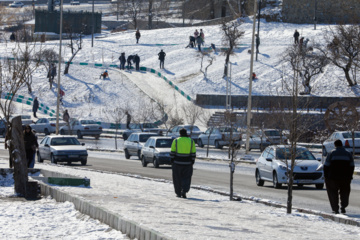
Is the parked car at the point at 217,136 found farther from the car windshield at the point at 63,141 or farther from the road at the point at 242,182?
the car windshield at the point at 63,141

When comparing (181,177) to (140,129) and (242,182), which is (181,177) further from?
(140,129)

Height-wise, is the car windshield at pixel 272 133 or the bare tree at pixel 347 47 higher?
the bare tree at pixel 347 47

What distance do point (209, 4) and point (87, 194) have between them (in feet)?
303

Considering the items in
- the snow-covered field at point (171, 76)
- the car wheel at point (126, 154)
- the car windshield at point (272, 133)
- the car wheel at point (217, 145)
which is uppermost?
the snow-covered field at point (171, 76)

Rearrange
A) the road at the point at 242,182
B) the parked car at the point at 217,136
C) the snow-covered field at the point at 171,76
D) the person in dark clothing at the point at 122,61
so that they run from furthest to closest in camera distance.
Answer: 1. the person in dark clothing at the point at 122,61
2. the snow-covered field at the point at 171,76
3. the parked car at the point at 217,136
4. the road at the point at 242,182

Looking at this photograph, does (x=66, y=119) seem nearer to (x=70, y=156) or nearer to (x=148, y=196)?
(x=70, y=156)

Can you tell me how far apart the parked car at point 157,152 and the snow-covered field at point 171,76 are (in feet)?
92.4

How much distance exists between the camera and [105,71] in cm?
7431

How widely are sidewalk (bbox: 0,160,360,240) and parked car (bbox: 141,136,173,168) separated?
1225 cm

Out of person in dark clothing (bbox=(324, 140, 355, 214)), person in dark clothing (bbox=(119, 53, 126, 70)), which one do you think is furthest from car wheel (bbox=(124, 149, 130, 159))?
person in dark clothing (bbox=(119, 53, 126, 70))

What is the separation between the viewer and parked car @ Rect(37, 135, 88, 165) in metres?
32.4

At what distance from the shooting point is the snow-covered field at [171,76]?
65625mm

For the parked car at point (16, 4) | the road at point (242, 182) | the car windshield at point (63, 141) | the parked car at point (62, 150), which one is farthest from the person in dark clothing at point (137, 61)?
the parked car at point (16, 4)

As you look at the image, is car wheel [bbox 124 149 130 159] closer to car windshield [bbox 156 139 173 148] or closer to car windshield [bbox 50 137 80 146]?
car windshield [bbox 50 137 80 146]
